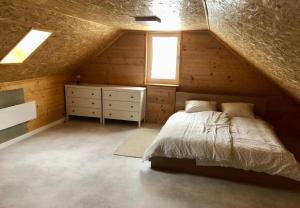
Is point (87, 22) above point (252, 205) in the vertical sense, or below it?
above

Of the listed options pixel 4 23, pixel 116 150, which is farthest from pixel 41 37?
pixel 116 150

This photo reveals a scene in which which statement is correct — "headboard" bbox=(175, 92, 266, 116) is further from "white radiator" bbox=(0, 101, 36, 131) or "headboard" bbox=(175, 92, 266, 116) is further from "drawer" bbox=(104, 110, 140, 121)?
"white radiator" bbox=(0, 101, 36, 131)

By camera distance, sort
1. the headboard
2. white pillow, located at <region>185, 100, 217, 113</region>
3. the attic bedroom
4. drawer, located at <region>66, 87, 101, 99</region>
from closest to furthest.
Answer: the attic bedroom < white pillow, located at <region>185, 100, 217, 113</region> < the headboard < drawer, located at <region>66, 87, 101, 99</region>

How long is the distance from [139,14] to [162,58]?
6.93 feet

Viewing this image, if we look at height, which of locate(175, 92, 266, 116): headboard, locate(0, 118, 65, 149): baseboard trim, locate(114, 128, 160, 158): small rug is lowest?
locate(114, 128, 160, 158): small rug

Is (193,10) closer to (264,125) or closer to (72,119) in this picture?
(264,125)

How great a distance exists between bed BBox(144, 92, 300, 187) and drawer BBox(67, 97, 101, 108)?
6.42 ft

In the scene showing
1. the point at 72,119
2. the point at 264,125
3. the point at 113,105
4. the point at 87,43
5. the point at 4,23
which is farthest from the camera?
the point at 72,119

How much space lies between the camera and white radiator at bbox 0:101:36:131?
3.34 m

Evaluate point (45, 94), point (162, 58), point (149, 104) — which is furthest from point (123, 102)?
point (45, 94)

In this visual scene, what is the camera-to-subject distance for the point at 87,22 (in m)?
3.05

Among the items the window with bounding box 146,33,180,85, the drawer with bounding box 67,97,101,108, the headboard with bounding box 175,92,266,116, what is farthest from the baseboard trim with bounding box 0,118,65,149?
the headboard with bounding box 175,92,266,116

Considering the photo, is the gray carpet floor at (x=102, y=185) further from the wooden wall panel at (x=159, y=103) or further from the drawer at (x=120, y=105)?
the wooden wall panel at (x=159, y=103)

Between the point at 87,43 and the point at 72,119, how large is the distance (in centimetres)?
183
